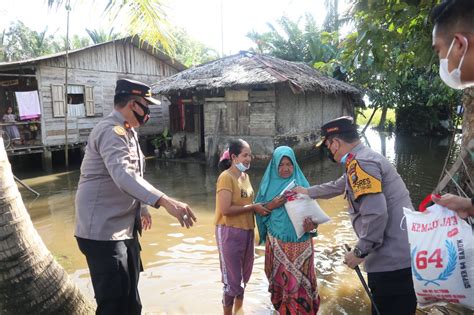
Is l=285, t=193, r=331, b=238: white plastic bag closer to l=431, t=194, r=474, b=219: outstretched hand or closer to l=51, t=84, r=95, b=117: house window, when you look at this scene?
l=431, t=194, r=474, b=219: outstretched hand

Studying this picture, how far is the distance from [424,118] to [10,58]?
97.1 ft

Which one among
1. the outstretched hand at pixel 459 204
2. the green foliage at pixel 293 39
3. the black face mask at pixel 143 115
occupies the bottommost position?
the outstretched hand at pixel 459 204

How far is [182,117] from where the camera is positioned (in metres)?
15.1

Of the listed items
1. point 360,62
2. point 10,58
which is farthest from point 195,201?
point 10,58

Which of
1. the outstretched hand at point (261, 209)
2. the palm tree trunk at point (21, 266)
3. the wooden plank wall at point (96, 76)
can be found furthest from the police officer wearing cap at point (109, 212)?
the wooden plank wall at point (96, 76)

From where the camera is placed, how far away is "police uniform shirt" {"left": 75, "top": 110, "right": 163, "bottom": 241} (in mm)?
2408

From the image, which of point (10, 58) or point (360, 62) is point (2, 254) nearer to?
point (360, 62)

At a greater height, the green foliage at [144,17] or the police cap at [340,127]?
the green foliage at [144,17]

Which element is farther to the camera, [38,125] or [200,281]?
[38,125]

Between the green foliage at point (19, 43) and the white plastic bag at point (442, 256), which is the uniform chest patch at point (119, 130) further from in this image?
the green foliage at point (19, 43)

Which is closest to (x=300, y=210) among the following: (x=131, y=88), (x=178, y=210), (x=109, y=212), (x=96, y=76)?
(x=178, y=210)

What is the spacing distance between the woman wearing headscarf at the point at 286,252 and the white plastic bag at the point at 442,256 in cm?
114

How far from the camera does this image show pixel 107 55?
49.5 feet

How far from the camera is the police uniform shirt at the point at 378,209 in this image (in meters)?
2.29
